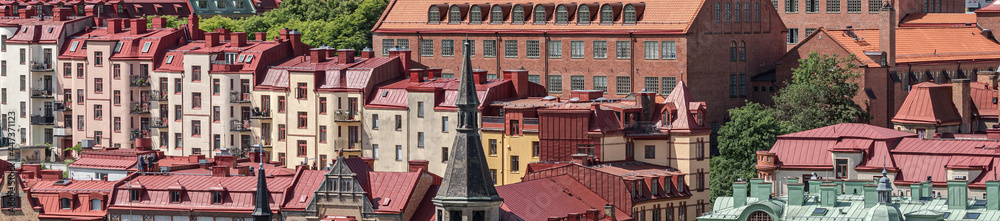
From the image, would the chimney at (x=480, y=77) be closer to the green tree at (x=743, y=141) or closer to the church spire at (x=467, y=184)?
the green tree at (x=743, y=141)

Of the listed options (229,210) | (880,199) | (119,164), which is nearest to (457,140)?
(880,199)

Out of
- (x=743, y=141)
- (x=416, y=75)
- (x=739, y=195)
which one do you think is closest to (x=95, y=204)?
(x=416, y=75)

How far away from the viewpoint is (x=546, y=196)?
158 meters

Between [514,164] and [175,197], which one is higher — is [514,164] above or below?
above

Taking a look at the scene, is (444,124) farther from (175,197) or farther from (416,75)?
(175,197)

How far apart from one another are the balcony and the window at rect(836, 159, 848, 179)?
A: 36212 millimetres

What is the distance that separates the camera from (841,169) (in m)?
176

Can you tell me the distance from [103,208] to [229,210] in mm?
8791

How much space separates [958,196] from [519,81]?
5412 cm

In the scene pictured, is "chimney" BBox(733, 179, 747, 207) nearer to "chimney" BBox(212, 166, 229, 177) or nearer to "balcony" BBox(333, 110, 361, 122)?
"chimney" BBox(212, 166, 229, 177)

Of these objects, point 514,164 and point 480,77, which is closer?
point 514,164

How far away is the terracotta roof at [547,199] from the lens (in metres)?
152

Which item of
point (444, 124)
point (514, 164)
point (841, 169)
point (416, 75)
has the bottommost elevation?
point (841, 169)

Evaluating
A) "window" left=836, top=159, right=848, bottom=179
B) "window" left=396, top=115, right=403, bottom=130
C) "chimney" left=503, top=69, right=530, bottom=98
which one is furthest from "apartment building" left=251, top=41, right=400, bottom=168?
"window" left=836, top=159, right=848, bottom=179
